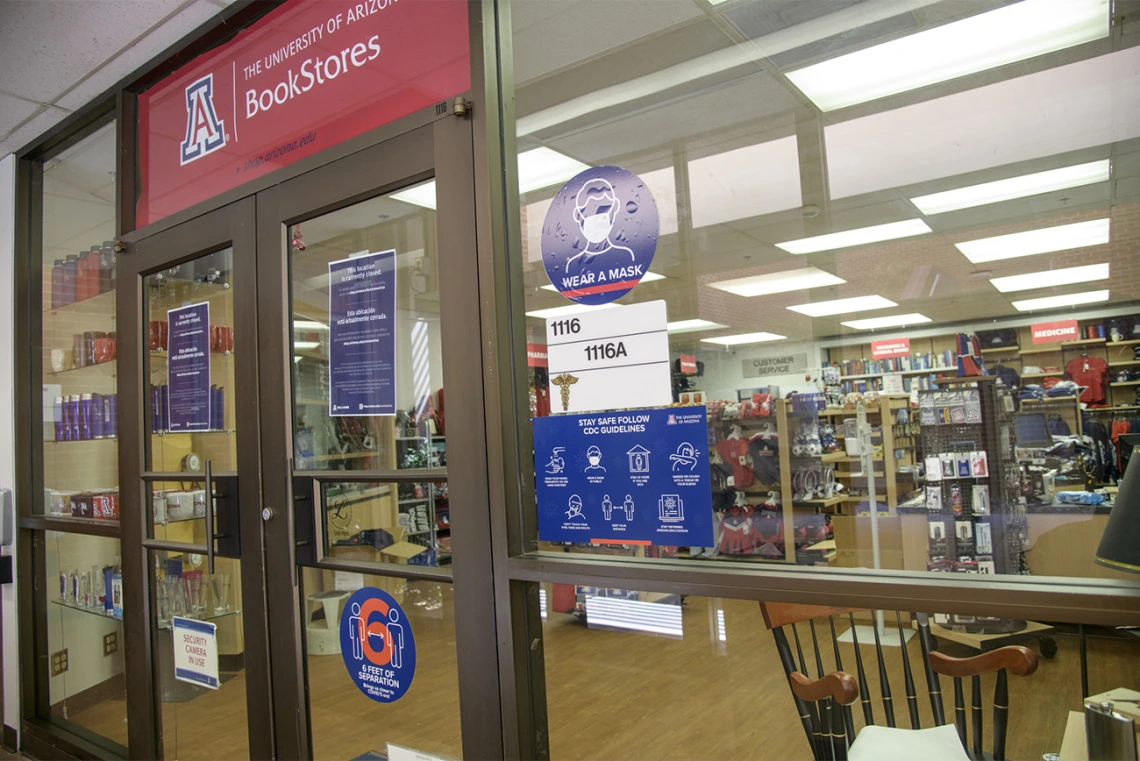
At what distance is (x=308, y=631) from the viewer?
2.33 metres

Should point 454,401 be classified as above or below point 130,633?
above

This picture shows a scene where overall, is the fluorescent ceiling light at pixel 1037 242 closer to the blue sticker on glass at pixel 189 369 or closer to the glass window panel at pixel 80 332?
the blue sticker on glass at pixel 189 369

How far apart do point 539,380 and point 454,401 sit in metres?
0.26

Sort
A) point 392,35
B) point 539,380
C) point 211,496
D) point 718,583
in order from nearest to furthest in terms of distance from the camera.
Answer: point 718,583
point 539,380
point 392,35
point 211,496

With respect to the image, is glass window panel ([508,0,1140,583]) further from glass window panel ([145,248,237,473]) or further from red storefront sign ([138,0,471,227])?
glass window panel ([145,248,237,473])

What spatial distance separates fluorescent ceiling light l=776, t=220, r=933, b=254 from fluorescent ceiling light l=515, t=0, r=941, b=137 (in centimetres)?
42

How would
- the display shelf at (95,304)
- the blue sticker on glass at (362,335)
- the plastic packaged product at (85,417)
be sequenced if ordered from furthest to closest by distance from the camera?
the plastic packaged product at (85,417)
the display shelf at (95,304)
the blue sticker on glass at (362,335)

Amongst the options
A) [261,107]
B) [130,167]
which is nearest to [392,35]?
[261,107]

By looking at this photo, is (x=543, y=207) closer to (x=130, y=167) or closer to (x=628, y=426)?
(x=628, y=426)

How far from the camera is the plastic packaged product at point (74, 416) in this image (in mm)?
3436

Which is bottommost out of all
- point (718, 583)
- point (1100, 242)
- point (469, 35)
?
point (718, 583)

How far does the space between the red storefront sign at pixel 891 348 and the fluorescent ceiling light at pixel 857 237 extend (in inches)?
10.0

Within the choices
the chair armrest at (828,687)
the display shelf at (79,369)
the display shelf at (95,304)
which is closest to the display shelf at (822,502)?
the chair armrest at (828,687)

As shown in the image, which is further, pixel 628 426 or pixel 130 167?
pixel 130 167
